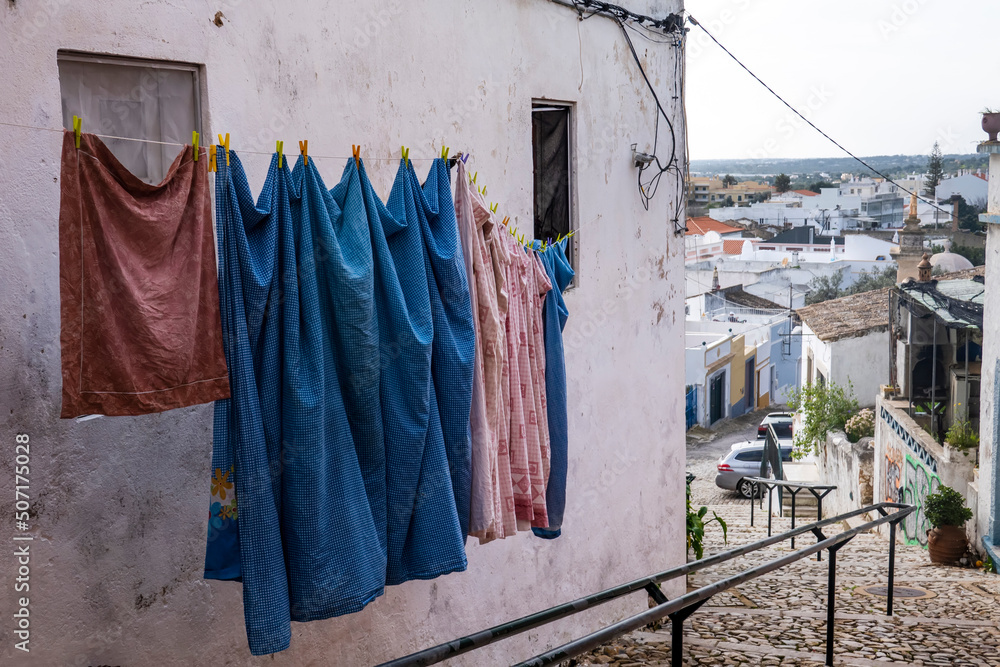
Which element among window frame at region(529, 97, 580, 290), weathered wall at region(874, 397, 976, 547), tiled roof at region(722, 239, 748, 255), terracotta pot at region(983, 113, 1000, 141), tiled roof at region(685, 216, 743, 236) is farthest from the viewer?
tiled roof at region(685, 216, 743, 236)

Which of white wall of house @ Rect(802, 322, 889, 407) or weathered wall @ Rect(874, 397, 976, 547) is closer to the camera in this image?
weathered wall @ Rect(874, 397, 976, 547)

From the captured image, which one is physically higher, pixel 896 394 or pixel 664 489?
pixel 664 489

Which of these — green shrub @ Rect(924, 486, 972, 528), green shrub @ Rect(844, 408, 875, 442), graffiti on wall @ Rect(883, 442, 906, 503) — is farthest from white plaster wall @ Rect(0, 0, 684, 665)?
green shrub @ Rect(844, 408, 875, 442)

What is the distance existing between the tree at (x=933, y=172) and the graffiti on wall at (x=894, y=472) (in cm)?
2237

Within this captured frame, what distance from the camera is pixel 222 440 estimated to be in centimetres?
265

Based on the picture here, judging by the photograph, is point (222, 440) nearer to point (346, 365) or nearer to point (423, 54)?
point (346, 365)

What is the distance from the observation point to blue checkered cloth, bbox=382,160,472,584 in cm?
292

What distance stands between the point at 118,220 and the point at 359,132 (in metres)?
1.82

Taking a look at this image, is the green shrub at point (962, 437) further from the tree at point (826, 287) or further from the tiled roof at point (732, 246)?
the tiled roof at point (732, 246)

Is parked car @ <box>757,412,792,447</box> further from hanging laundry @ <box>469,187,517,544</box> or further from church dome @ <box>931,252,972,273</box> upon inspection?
hanging laundry @ <box>469,187,517,544</box>

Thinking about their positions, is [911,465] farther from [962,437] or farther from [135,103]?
[135,103]

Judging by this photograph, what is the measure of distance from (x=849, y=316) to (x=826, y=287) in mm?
13027

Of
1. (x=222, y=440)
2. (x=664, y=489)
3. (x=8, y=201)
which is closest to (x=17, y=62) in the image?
(x=8, y=201)

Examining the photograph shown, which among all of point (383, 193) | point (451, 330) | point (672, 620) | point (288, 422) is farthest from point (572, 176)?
point (288, 422)
